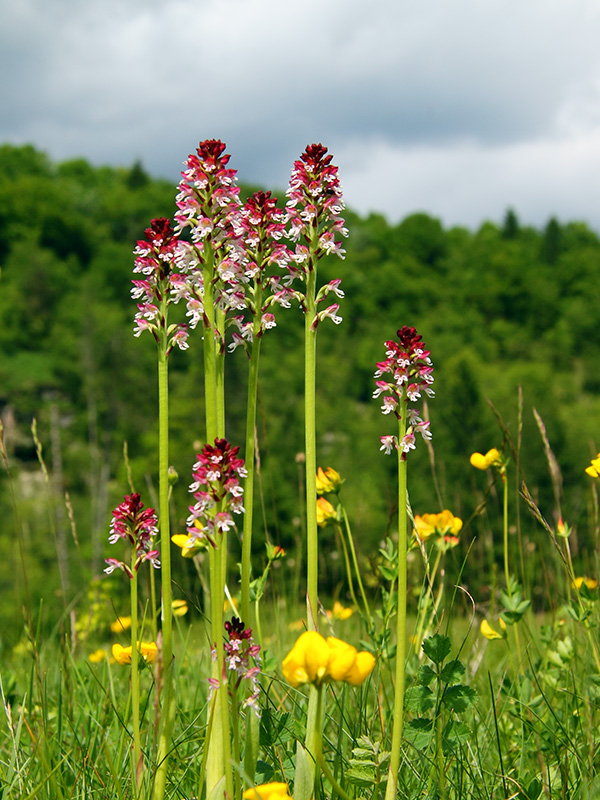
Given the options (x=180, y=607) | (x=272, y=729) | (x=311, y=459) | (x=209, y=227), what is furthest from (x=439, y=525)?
(x=209, y=227)

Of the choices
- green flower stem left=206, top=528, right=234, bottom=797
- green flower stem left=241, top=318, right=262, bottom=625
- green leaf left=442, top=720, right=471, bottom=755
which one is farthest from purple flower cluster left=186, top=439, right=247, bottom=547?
green leaf left=442, top=720, right=471, bottom=755

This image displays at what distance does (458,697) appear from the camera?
74.7 inches

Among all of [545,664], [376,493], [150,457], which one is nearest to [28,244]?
[150,457]

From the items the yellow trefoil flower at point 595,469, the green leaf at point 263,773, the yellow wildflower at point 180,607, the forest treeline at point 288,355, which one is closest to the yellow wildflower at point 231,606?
the yellow wildflower at point 180,607

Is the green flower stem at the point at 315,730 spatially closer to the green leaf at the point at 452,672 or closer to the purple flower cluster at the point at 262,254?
the green leaf at the point at 452,672

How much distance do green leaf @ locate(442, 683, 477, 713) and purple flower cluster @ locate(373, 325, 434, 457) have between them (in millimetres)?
705

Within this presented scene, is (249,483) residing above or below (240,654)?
above

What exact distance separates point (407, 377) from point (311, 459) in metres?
0.32

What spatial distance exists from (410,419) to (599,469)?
3.93 ft

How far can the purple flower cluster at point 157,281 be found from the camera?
1.82 metres

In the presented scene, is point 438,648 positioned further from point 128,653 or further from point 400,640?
point 128,653

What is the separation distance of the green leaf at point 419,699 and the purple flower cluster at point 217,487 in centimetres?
78

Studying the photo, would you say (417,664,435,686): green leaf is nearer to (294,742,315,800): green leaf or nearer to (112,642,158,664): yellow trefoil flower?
(294,742,315,800): green leaf

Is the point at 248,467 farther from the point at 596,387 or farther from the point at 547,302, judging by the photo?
the point at 547,302
